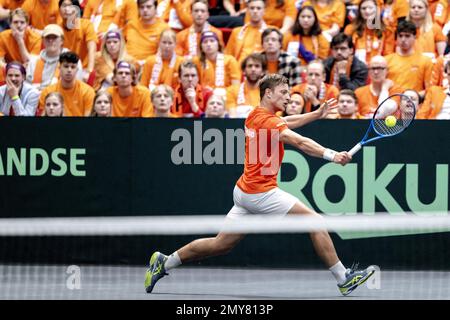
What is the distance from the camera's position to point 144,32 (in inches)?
538

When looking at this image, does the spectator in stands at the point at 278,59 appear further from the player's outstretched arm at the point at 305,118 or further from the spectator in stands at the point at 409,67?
the player's outstretched arm at the point at 305,118

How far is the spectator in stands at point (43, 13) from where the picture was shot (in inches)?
544

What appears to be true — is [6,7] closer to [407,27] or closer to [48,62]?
[48,62]

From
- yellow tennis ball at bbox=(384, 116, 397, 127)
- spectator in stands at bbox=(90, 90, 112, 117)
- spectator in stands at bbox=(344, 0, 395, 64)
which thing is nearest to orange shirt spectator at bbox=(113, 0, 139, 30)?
spectator in stands at bbox=(90, 90, 112, 117)

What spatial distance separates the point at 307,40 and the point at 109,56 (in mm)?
2517

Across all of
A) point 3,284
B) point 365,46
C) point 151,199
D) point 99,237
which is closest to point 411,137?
point 365,46

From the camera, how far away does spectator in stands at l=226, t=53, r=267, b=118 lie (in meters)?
12.3

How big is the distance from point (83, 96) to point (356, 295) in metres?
4.54

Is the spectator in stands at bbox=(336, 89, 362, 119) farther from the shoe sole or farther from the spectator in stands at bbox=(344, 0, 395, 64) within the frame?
the shoe sole

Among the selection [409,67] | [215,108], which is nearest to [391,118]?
[215,108]

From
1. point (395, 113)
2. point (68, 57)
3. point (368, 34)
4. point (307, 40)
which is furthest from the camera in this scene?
point (307, 40)

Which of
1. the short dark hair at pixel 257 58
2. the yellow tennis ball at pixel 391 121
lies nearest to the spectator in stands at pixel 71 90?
the short dark hair at pixel 257 58

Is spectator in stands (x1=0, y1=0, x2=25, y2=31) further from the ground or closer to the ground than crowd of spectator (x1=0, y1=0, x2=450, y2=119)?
further from the ground

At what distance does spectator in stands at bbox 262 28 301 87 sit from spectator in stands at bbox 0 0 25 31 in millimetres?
3548
